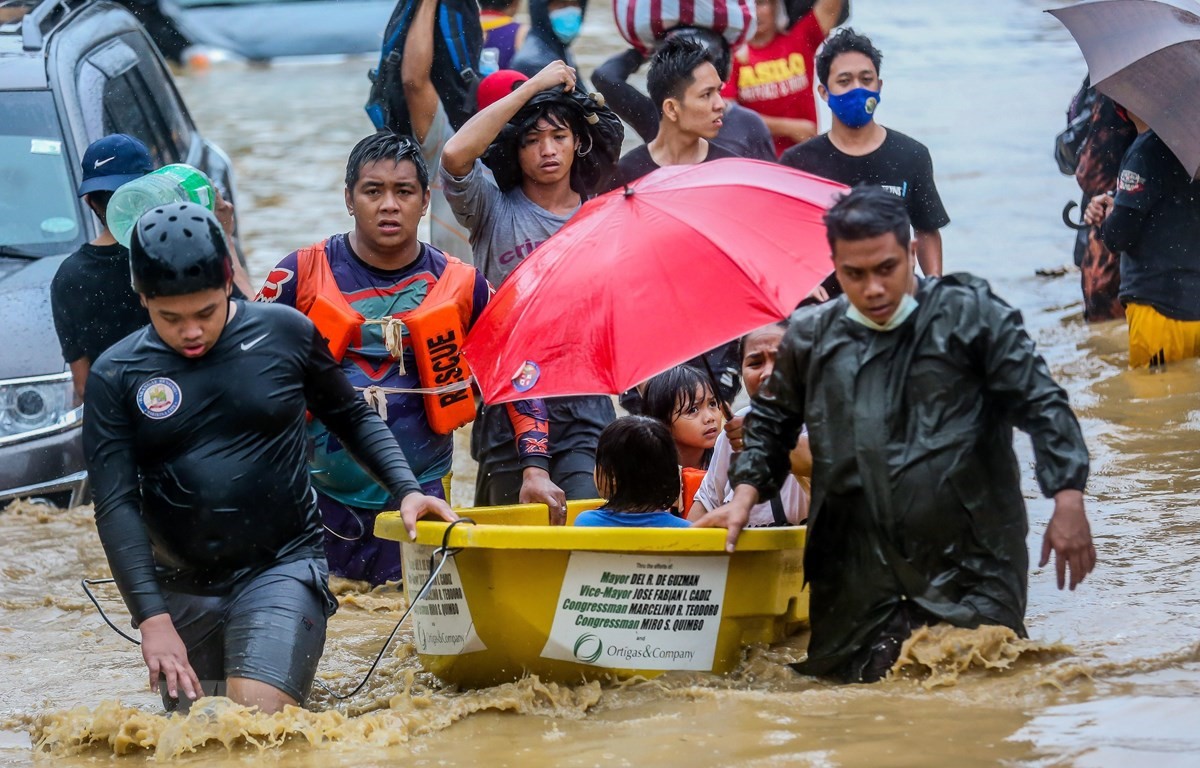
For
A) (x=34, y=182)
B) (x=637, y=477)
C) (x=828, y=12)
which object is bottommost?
(x=637, y=477)

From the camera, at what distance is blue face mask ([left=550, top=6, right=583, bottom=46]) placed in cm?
891

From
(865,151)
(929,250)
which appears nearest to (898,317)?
(929,250)

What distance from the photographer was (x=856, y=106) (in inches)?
324

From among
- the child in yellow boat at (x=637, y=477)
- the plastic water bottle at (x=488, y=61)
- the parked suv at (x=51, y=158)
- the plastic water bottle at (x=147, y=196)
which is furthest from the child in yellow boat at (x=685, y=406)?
the parked suv at (x=51, y=158)

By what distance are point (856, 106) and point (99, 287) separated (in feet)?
11.7

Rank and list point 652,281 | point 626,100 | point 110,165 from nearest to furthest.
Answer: point 652,281 → point 110,165 → point 626,100

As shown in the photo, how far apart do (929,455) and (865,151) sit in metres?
3.51

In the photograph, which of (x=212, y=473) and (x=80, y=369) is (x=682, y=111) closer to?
(x=80, y=369)

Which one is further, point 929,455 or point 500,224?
point 500,224

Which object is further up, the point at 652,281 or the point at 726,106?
the point at 726,106

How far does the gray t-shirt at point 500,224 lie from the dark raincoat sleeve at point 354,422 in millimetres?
1506

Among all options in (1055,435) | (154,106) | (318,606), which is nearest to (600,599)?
(318,606)

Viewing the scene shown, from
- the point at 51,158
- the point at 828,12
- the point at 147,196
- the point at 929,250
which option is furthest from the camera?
the point at 828,12

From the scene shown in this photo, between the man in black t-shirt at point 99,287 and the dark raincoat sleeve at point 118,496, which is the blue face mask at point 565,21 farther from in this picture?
the dark raincoat sleeve at point 118,496
